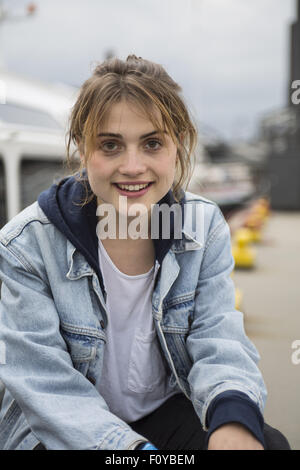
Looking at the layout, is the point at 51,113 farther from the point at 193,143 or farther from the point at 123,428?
the point at 123,428

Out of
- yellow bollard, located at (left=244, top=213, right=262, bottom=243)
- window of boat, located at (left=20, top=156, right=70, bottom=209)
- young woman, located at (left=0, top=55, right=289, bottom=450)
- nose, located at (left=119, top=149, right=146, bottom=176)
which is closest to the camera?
young woman, located at (left=0, top=55, right=289, bottom=450)

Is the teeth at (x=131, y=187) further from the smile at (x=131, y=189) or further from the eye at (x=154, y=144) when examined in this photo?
the eye at (x=154, y=144)

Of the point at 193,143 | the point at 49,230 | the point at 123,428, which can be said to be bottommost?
the point at 123,428

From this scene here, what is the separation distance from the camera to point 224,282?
1643 mm

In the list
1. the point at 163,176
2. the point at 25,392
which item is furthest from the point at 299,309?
the point at 25,392

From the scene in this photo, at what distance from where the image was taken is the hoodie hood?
151 cm

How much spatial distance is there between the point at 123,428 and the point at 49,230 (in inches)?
26.7

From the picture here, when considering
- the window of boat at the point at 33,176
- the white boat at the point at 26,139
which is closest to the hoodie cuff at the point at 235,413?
the white boat at the point at 26,139

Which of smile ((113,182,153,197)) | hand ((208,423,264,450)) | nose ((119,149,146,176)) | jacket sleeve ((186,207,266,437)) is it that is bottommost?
hand ((208,423,264,450))

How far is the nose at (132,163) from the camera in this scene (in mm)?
1457

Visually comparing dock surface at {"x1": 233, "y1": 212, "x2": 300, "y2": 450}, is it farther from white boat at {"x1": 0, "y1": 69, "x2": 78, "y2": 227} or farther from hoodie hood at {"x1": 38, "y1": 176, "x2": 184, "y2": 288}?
white boat at {"x1": 0, "y1": 69, "x2": 78, "y2": 227}

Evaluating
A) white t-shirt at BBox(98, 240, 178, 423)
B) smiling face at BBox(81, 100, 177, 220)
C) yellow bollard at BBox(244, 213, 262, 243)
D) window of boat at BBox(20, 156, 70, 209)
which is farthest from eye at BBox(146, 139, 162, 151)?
yellow bollard at BBox(244, 213, 262, 243)

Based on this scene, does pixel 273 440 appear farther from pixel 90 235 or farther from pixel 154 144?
pixel 154 144

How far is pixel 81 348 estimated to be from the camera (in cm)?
150
